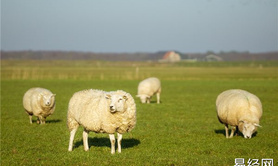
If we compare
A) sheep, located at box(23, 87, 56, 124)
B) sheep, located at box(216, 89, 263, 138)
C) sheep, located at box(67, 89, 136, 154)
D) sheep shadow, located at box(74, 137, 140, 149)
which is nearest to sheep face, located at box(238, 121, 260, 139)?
sheep, located at box(216, 89, 263, 138)

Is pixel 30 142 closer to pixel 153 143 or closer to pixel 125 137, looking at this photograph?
pixel 125 137

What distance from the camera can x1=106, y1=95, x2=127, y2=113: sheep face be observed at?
10.9 meters

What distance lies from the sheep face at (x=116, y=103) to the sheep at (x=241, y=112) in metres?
4.96

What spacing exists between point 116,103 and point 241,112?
216 inches

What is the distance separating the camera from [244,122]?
1392 cm

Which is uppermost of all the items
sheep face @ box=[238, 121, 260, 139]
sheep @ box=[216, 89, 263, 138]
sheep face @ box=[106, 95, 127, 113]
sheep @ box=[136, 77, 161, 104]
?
sheep face @ box=[106, 95, 127, 113]

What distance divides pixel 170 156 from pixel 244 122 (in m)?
3.96

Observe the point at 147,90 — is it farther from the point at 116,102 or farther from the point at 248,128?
the point at 116,102

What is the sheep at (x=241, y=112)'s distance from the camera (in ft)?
45.7

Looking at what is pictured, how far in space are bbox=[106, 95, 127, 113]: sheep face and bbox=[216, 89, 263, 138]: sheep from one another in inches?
195

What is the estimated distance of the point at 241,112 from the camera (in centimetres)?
1438

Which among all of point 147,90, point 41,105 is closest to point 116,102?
point 41,105

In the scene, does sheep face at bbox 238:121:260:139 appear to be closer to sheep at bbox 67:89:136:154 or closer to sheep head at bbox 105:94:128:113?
sheep at bbox 67:89:136:154

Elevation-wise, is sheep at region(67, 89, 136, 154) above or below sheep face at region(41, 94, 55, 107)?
above
